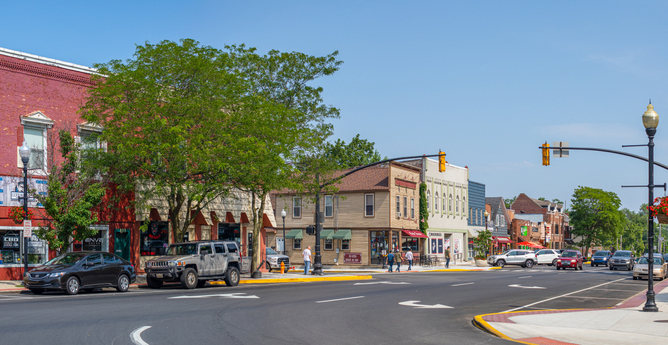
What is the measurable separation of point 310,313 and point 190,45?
15.1 meters

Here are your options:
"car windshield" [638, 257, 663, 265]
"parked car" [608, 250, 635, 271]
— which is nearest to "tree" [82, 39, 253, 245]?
"car windshield" [638, 257, 663, 265]

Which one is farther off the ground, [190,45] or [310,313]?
[190,45]

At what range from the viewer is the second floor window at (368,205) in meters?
51.1

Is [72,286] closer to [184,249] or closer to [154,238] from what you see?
[184,249]

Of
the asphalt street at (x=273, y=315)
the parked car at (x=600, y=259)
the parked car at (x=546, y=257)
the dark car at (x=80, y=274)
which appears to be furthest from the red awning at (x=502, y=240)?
the dark car at (x=80, y=274)

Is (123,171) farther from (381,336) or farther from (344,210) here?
(344,210)

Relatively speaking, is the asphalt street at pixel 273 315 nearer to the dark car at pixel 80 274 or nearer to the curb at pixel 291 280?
the dark car at pixel 80 274

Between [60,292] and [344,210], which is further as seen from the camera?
[344,210]

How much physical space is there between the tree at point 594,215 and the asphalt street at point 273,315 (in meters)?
73.6

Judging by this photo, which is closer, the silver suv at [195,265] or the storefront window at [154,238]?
the silver suv at [195,265]

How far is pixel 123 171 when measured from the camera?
27.6m

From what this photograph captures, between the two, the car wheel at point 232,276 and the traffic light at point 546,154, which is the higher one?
the traffic light at point 546,154

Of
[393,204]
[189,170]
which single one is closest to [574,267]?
[393,204]

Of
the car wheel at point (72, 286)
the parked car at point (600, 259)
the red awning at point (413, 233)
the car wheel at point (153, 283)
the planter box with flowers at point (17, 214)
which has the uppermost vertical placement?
the planter box with flowers at point (17, 214)
